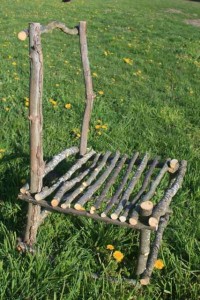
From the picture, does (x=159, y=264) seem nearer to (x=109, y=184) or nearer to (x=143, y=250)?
(x=143, y=250)

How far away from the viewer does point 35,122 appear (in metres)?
2.25

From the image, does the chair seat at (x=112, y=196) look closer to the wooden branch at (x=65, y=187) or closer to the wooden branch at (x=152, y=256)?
the wooden branch at (x=65, y=187)

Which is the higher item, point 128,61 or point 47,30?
point 47,30

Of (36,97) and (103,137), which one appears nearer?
(36,97)

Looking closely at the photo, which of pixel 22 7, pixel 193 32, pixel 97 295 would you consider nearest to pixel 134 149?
pixel 97 295

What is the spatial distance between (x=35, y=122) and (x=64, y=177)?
0.55 metres

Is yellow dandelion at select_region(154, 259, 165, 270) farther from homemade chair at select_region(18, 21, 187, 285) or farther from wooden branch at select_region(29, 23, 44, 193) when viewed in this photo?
wooden branch at select_region(29, 23, 44, 193)

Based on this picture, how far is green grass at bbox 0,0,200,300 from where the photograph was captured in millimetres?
2312

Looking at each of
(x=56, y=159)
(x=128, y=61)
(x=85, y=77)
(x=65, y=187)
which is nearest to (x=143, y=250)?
(x=65, y=187)

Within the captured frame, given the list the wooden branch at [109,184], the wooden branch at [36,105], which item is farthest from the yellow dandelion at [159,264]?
the wooden branch at [36,105]

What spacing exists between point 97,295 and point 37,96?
3.73ft

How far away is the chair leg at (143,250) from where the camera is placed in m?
2.28

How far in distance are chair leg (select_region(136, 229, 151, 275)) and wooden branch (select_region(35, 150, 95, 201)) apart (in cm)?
60

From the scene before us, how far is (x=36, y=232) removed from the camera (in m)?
2.52
